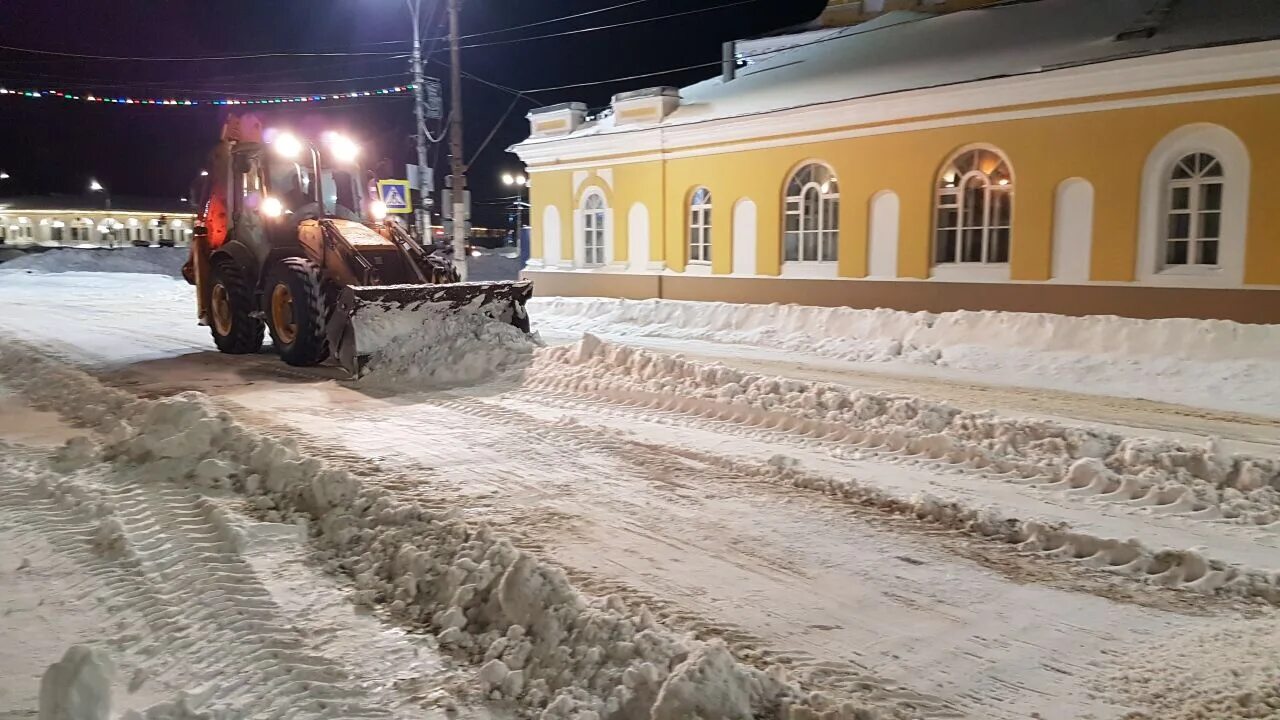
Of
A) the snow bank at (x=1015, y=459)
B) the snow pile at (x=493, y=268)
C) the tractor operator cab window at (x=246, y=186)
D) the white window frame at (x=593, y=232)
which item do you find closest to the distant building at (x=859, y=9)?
the white window frame at (x=593, y=232)

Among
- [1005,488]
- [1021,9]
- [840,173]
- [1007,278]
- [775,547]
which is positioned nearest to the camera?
[775,547]

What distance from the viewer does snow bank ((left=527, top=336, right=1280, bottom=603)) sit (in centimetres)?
521

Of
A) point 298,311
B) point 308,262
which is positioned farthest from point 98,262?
point 298,311

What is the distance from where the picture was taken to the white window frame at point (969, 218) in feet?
50.6

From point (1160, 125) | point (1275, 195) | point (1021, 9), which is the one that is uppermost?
point (1021, 9)

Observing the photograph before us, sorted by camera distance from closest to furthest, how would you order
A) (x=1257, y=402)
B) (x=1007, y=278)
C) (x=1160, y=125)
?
(x=1257, y=402) → (x=1160, y=125) → (x=1007, y=278)

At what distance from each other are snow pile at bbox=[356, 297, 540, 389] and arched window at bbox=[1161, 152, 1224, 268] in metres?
10.2

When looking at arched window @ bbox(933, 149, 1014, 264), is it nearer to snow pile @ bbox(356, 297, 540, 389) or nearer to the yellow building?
the yellow building

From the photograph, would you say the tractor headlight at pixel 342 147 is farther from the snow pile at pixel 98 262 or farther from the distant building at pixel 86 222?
the distant building at pixel 86 222

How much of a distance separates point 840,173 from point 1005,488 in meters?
12.1

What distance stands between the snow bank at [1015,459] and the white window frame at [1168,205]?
7492 mm

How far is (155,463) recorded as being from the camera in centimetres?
697

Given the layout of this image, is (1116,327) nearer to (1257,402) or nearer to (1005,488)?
(1257,402)

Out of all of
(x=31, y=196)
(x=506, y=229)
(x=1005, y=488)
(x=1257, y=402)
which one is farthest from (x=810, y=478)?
(x=31, y=196)
